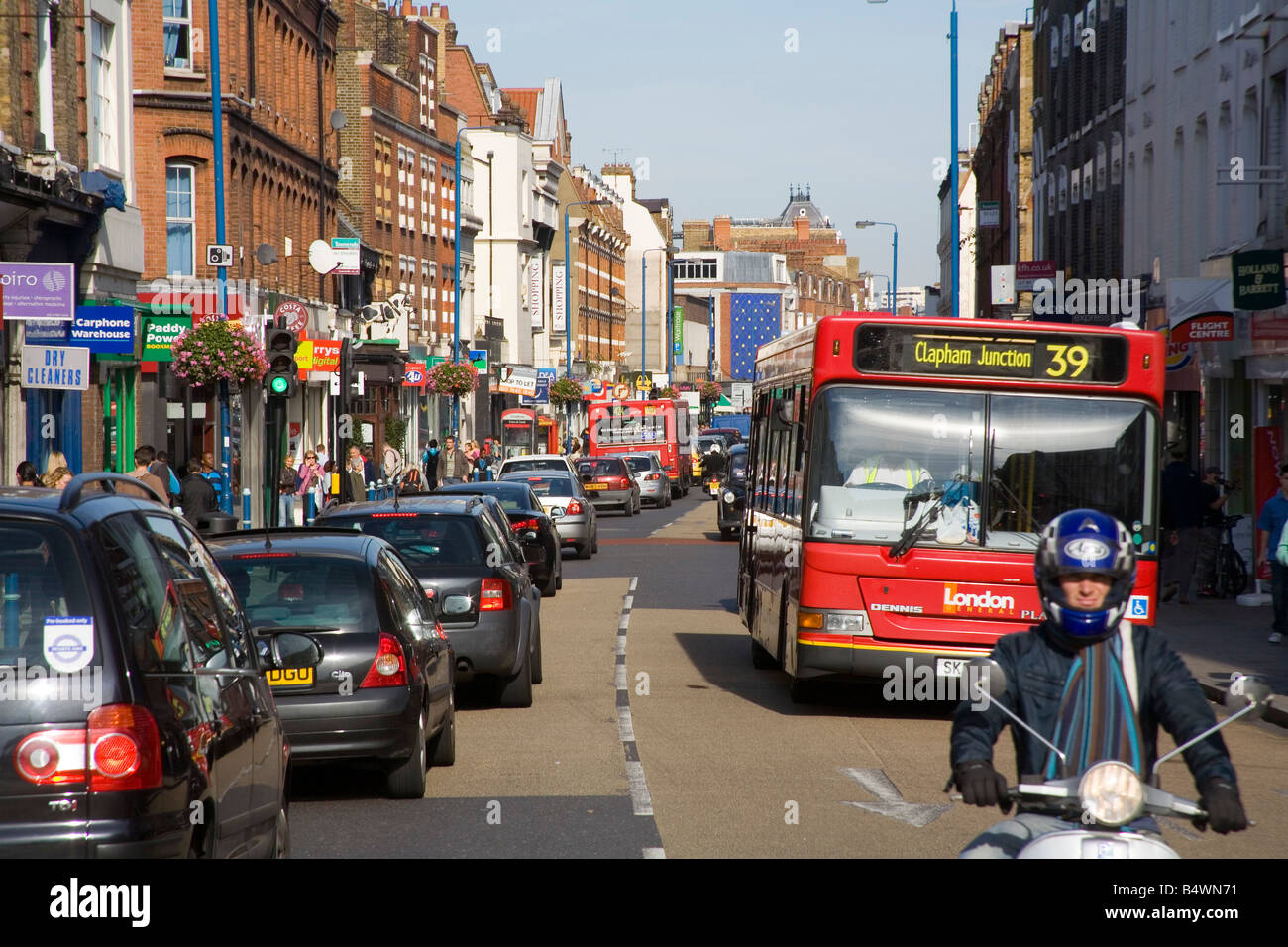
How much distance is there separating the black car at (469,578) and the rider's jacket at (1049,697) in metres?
8.71

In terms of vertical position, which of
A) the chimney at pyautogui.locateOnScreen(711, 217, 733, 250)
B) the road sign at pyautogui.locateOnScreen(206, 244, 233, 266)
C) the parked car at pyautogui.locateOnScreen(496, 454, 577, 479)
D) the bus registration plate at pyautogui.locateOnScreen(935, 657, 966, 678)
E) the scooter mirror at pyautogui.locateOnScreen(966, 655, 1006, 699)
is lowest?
the bus registration plate at pyautogui.locateOnScreen(935, 657, 966, 678)

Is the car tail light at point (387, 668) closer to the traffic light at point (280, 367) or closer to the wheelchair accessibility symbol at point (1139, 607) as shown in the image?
the wheelchair accessibility symbol at point (1139, 607)

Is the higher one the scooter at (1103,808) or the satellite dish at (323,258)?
the satellite dish at (323,258)

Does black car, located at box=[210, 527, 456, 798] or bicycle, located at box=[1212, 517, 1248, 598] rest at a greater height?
black car, located at box=[210, 527, 456, 798]

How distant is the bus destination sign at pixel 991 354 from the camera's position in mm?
12922

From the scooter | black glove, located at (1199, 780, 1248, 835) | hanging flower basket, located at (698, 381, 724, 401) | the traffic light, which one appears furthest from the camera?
hanging flower basket, located at (698, 381, 724, 401)

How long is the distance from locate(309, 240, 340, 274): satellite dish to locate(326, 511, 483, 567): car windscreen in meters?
32.6

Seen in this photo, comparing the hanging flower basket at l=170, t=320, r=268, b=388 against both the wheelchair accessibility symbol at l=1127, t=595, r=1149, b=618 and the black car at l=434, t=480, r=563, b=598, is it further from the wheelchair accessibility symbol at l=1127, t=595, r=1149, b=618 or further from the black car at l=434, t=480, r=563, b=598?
the wheelchair accessibility symbol at l=1127, t=595, r=1149, b=618

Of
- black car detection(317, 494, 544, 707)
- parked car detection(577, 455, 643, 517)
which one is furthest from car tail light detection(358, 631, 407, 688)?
parked car detection(577, 455, 643, 517)

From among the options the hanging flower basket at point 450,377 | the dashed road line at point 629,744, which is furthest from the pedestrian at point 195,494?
the hanging flower basket at point 450,377

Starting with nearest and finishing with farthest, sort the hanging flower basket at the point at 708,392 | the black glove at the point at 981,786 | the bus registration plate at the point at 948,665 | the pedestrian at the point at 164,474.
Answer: the black glove at the point at 981,786 → the bus registration plate at the point at 948,665 → the pedestrian at the point at 164,474 → the hanging flower basket at the point at 708,392

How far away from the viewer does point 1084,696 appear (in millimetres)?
4672

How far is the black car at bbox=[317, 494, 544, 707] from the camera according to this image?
43.9ft

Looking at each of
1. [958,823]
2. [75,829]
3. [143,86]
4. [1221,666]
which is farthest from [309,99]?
[75,829]
